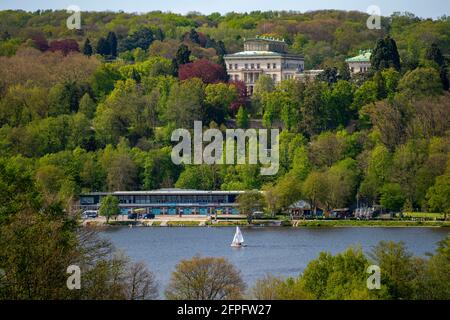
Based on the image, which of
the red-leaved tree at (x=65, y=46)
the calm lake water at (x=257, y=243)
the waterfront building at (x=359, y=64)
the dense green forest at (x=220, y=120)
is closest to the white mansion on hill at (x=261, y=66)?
the waterfront building at (x=359, y=64)

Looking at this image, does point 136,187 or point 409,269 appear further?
point 136,187

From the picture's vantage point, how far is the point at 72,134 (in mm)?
94312

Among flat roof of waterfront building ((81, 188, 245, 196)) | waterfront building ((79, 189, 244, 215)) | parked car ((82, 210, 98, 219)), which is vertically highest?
flat roof of waterfront building ((81, 188, 245, 196))

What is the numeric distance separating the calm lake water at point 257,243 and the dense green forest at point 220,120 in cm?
430

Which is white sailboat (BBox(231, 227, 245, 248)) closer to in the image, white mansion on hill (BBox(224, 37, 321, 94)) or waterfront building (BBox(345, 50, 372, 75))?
waterfront building (BBox(345, 50, 372, 75))

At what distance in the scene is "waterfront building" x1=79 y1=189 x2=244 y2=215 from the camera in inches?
3337

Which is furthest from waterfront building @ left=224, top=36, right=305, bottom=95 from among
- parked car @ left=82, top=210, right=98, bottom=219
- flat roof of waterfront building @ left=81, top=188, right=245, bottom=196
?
parked car @ left=82, top=210, right=98, bottom=219

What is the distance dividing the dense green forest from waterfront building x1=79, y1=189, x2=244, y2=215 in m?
1.15

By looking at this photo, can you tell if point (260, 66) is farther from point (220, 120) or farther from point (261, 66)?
point (220, 120)

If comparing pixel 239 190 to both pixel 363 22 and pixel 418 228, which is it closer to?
pixel 418 228

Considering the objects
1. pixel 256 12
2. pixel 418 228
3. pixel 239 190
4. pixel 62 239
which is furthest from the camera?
pixel 256 12

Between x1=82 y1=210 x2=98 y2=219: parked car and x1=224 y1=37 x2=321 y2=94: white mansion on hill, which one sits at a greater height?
x1=224 y1=37 x2=321 y2=94: white mansion on hill
